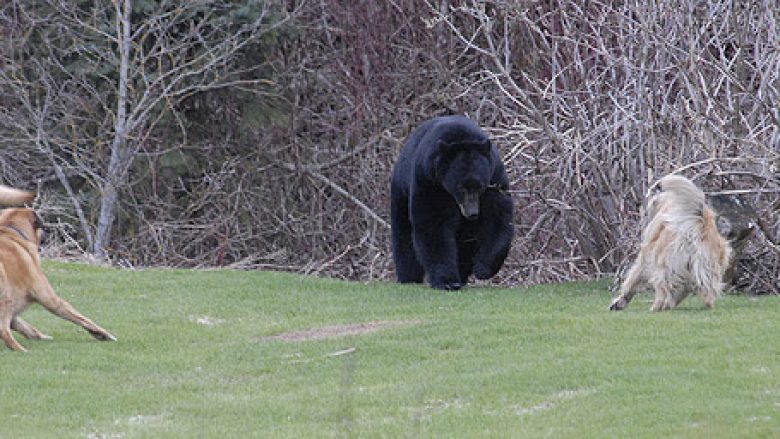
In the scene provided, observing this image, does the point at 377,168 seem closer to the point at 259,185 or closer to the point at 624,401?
the point at 259,185

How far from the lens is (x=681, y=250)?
11766mm

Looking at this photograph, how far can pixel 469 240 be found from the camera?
16172 millimetres

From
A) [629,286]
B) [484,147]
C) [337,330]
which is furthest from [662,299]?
[484,147]

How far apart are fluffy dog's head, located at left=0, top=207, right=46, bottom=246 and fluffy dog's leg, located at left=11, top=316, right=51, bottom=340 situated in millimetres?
649

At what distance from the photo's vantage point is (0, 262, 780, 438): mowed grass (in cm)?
852

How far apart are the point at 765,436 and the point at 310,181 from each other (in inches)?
692

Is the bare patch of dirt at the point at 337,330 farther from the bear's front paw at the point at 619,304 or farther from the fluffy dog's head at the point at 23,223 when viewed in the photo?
the fluffy dog's head at the point at 23,223

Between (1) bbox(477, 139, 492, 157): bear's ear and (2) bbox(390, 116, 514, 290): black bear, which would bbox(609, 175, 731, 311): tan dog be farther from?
(1) bbox(477, 139, 492, 157): bear's ear

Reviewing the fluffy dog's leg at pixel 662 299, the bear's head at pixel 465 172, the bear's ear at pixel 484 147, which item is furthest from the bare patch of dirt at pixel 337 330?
the bear's ear at pixel 484 147

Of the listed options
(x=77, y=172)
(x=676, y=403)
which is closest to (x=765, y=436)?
(x=676, y=403)

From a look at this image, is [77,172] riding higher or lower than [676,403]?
lower

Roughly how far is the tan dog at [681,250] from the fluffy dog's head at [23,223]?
489 centimetres

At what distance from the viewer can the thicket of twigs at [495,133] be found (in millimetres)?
15367

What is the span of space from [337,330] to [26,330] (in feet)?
8.32
